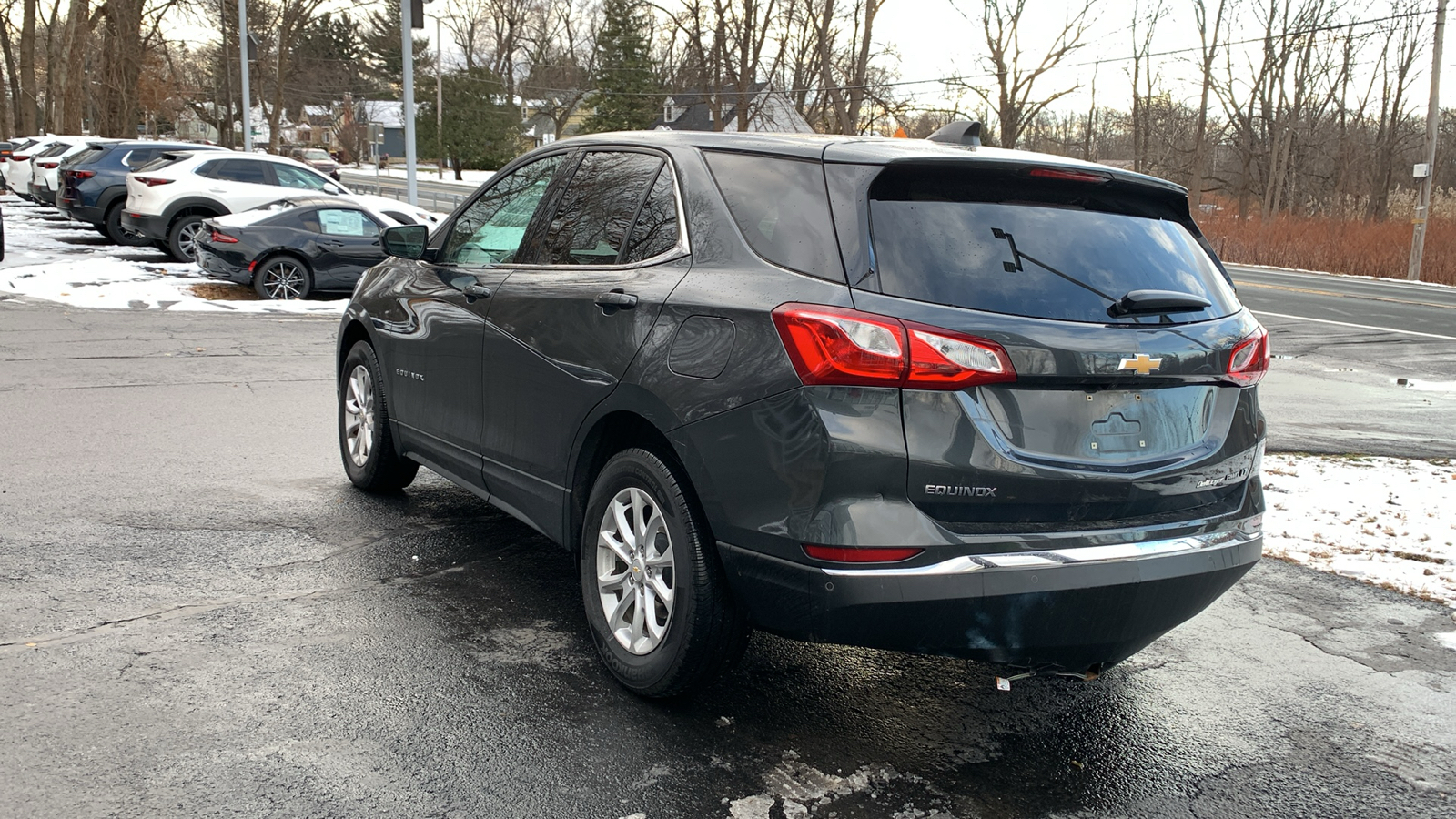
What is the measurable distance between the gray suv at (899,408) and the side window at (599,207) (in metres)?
0.02

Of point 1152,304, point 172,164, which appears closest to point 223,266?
point 172,164

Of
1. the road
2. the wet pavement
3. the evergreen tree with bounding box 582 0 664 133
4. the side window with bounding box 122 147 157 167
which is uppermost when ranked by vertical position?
the evergreen tree with bounding box 582 0 664 133

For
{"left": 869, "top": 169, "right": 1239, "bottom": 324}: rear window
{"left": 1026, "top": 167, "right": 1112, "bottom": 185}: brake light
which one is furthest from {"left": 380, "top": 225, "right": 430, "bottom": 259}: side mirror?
{"left": 1026, "top": 167, "right": 1112, "bottom": 185}: brake light

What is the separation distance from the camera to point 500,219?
498cm

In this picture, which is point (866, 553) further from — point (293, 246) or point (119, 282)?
point (119, 282)

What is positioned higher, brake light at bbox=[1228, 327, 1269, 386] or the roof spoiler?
the roof spoiler

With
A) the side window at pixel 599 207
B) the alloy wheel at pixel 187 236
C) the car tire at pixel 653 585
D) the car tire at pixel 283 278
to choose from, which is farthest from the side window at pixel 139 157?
the car tire at pixel 653 585

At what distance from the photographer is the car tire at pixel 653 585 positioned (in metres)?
3.47

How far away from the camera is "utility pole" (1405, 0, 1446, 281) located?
96.0 ft

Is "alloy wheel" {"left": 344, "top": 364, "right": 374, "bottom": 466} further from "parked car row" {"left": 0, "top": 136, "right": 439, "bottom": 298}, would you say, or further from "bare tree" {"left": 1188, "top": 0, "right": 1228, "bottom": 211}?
"bare tree" {"left": 1188, "top": 0, "right": 1228, "bottom": 211}

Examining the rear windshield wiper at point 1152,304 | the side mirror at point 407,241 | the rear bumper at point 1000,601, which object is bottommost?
the rear bumper at point 1000,601

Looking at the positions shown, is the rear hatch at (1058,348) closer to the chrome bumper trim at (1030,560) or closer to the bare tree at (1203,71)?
the chrome bumper trim at (1030,560)

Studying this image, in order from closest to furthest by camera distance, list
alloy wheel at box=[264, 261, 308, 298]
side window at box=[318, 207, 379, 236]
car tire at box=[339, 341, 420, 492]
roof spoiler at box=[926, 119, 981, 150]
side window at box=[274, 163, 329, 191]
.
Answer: roof spoiler at box=[926, 119, 981, 150] < car tire at box=[339, 341, 420, 492] < alloy wheel at box=[264, 261, 308, 298] < side window at box=[318, 207, 379, 236] < side window at box=[274, 163, 329, 191]

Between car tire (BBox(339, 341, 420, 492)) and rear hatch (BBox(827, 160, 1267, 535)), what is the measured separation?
3.30m
